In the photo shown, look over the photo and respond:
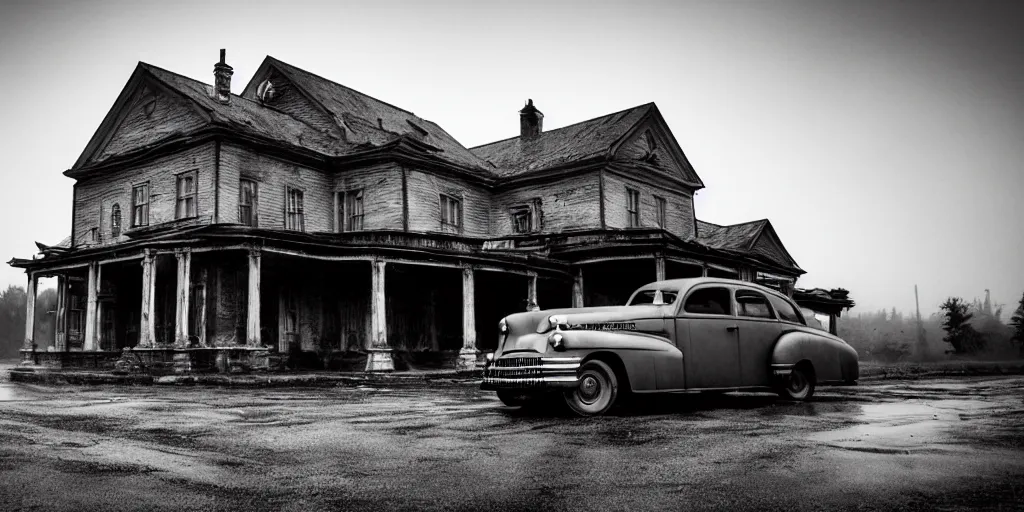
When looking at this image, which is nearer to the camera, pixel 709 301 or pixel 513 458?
pixel 513 458

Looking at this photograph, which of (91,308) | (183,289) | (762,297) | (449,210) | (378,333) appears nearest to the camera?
(762,297)

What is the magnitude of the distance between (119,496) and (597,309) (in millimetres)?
5897

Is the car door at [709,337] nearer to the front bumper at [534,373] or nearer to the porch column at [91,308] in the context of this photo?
the front bumper at [534,373]

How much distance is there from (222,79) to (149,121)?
274cm

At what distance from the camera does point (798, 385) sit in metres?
10.3

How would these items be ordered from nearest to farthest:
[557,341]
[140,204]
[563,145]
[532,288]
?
1. [557,341]
2. [532,288]
3. [140,204]
4. [563,145]

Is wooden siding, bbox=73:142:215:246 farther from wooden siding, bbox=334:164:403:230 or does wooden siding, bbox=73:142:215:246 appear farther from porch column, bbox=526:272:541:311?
porch column, bbox=526:272:541:311

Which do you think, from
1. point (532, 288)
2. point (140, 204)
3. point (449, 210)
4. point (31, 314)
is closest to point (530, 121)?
point (449, 210)

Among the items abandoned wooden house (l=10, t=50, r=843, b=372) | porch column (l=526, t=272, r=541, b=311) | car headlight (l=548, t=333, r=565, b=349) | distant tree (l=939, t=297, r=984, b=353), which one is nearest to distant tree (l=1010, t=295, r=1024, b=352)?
distant tree (l=939, t=297, r=984, b=353)

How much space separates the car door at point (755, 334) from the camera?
9688 millimetres

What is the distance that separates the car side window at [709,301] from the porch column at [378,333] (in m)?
11.7

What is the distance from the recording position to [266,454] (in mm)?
5746

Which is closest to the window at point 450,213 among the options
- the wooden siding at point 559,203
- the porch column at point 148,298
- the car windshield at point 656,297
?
the wooden siding at point 559,203

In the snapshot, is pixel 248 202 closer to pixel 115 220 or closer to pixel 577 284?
pixel 115 220
